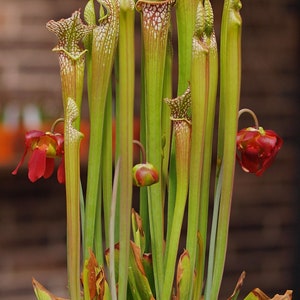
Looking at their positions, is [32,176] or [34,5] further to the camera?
[34,5]

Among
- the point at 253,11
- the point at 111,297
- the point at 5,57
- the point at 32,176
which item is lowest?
the point at 111,297

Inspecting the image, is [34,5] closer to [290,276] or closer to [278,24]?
[278,24]

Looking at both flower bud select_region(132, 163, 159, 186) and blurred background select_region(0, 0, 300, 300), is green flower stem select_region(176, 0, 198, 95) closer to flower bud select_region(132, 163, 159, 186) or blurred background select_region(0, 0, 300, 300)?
flower bud select_region(132, 163, 159, 186)

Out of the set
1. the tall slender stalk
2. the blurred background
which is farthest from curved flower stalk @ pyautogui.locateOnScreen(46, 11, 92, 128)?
→ the blurred background

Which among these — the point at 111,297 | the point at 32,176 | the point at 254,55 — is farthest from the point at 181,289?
the point at 254,55

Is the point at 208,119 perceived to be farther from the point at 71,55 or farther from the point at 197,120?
the point at 71,55

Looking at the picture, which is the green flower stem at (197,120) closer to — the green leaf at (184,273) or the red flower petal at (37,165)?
the green leaf at (184,273)

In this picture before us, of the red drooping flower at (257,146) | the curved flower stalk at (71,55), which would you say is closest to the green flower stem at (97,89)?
the curved flower stalk at (71,55)
